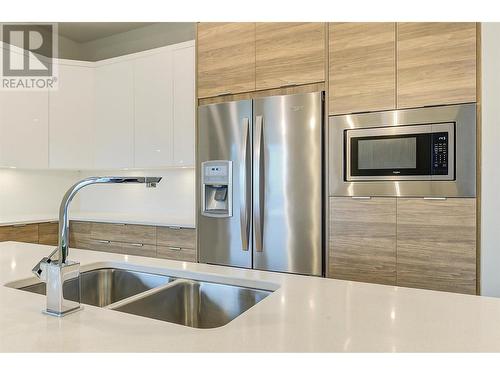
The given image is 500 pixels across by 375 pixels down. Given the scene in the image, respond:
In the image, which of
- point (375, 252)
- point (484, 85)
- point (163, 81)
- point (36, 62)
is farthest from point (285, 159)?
point (36, 62)

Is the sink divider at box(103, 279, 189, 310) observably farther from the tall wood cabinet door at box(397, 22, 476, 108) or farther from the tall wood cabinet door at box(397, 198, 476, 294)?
the tall wood cabinet door at box(397, 22, 476, 108)

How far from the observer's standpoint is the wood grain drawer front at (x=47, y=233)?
3463 mm

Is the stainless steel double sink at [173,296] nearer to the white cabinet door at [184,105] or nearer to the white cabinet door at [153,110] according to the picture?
the white cabinet door at [184,105]

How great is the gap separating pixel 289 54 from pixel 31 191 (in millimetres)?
3287

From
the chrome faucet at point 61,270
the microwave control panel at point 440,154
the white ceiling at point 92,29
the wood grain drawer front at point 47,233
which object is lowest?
the wood grain drawer front at point 47,233

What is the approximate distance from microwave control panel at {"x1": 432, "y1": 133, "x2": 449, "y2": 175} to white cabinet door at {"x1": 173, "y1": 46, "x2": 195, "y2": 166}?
76.6 inches

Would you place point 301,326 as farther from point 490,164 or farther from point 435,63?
point 435,63

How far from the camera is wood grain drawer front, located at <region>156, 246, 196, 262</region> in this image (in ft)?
10.0

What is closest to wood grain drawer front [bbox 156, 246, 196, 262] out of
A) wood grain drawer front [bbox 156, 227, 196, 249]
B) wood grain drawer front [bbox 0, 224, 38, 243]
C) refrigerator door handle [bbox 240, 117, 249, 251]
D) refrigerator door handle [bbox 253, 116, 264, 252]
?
wood grain drawer front [bbox 156, 227, 196, 249]

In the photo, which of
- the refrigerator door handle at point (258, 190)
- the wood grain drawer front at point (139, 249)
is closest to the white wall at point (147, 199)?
the wood grain drawer front at point (139, 249)

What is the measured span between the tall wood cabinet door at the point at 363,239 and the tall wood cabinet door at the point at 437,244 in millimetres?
59

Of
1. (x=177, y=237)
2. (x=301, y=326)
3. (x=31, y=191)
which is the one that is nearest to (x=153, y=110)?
(x=177, y=237)
